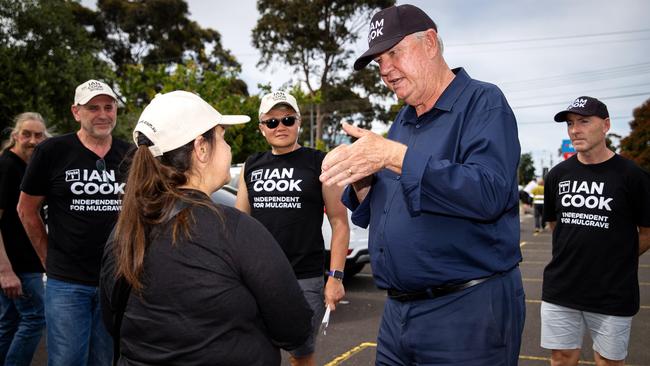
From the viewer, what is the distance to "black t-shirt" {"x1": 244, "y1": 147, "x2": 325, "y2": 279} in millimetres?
3891

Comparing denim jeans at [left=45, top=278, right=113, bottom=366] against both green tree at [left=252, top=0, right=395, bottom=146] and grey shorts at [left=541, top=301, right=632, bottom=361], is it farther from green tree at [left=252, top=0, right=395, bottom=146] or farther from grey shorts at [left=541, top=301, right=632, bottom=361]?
green tree at [left=252, top=0, right=395, bottom=146]

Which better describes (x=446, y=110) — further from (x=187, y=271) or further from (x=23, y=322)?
(x=23, y=322)

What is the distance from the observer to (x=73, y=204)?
3531 mm

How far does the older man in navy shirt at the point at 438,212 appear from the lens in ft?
6.36

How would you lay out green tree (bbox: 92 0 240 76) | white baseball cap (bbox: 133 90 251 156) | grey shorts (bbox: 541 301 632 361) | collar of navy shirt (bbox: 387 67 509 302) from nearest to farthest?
white baseball cap (bbox: 133 90 251 156) → collar of navy shirt (bbox: 387 67 509 302) → grey shorts (bbox: 541 301 632 361) → green tree (bbox: 92 0 240 76)

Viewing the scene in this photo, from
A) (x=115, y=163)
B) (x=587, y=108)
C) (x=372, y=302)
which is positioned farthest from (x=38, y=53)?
(x=587, y=108)

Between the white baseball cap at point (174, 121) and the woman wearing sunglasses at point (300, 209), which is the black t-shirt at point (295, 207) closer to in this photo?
the woman wearing sunglasses at point (300, 209)

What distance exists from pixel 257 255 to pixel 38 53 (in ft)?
79.3

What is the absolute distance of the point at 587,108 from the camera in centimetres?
394

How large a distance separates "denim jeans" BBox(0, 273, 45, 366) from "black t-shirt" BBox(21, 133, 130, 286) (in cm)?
76

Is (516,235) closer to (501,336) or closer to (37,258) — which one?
(501,336)

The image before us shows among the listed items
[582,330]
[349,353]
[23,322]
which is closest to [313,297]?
[349,353]

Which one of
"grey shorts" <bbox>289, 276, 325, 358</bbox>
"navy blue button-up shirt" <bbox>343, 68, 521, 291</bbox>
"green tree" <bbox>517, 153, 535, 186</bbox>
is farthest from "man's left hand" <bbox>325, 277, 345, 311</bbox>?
"green tree" <bbox>517, 153, 535, 186</bbox>

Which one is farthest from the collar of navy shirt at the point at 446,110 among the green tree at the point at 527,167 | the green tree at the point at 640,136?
the green tree at the point at 527,167
